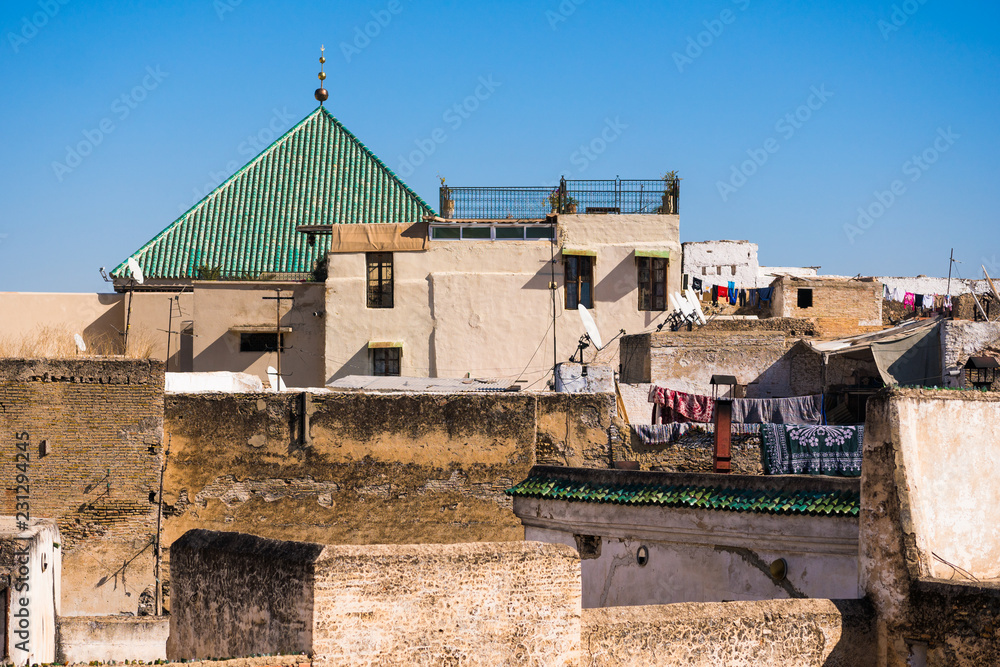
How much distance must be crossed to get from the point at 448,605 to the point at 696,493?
5.17m

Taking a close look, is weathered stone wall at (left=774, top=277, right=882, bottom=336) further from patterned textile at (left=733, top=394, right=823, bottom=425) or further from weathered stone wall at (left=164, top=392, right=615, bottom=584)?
weathered stone wall at (left=164, top=392, right=615, bottom=584)

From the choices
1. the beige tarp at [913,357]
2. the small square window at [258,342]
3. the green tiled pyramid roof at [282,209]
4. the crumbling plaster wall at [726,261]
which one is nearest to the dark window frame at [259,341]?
the small square window at [258,342]

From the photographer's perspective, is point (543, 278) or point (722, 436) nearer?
point (722, 436)

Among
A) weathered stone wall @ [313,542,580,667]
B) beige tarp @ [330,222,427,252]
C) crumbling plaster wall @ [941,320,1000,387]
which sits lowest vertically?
weathered stone wall @ [313,542,580,667]

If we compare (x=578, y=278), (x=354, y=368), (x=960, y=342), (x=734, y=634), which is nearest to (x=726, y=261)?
(x=578, y=278)

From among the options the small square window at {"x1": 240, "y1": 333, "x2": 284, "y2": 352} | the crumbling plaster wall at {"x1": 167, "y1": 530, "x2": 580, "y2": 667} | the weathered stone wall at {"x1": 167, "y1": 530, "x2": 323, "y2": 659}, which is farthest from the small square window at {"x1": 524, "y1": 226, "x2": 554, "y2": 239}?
the crumbling plaster wall at {"x1": 167, "y1": 530, "x2": 580, "y2": 667}

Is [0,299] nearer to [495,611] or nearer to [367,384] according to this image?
[367,384]

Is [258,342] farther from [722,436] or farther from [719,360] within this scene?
[722,436]

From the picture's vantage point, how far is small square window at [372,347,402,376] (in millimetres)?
22891

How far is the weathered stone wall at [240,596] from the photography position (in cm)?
790

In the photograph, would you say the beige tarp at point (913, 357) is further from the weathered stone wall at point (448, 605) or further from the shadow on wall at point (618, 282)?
the weathered stone wall at point (448, 605)

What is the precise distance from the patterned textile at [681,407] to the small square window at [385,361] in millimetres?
6408

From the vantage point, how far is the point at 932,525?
9562 millimetres

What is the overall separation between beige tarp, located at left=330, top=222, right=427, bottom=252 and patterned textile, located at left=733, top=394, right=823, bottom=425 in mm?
7786
